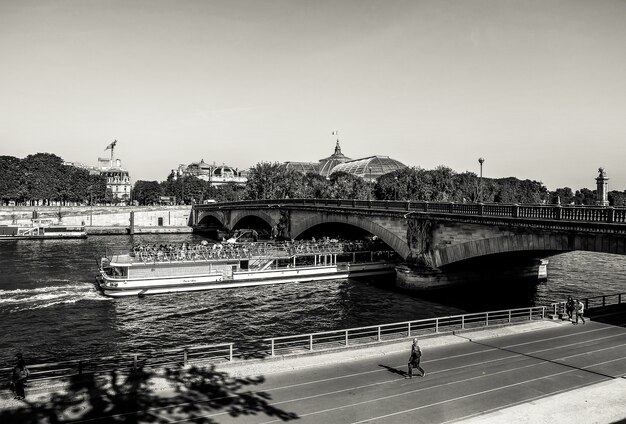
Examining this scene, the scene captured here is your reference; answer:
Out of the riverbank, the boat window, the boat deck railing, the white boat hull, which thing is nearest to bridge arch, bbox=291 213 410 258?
the boat deck railing

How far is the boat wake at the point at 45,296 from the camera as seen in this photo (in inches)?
1740

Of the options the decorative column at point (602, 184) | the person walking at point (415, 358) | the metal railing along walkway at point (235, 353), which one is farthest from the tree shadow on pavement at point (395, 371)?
the decorative column at point (602, 184)

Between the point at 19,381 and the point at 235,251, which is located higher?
the point at 235,251

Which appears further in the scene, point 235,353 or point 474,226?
point 474,226

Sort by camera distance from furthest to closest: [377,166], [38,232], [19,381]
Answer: [377,166]
[38,232]
[19,381]

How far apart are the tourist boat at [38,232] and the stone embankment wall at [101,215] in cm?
1161

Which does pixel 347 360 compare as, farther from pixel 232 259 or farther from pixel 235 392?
pixel 232 259

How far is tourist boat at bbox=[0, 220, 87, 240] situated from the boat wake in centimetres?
6180


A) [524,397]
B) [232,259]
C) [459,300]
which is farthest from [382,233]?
[524,397]

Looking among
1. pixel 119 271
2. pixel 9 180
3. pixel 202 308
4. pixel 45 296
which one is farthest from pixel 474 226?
pixel 9 180

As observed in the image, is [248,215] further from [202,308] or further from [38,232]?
[202,308]

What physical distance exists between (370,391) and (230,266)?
38.6 meters

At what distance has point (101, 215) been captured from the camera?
136 meters

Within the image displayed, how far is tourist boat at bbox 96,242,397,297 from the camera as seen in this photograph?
51.3 meters
